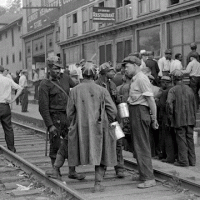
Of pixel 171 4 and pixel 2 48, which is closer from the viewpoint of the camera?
pixel 171 4

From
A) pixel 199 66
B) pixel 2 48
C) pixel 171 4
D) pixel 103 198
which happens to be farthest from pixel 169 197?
pixel 2 48

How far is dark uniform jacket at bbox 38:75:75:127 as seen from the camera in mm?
8062

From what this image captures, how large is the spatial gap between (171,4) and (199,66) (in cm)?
821

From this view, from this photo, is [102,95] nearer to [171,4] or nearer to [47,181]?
[47,181]

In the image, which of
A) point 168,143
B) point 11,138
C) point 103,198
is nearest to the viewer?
point 103,198

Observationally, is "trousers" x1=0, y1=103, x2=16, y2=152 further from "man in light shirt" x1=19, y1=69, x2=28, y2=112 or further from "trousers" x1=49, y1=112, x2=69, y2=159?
"man in light shirt" x1=19, y1=69, x2=28, y2=112

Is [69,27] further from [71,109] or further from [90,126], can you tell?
[90,126]

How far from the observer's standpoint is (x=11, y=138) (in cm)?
1134

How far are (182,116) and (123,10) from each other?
18.2 metres

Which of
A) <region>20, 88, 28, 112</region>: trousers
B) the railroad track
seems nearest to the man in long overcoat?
the railroad track

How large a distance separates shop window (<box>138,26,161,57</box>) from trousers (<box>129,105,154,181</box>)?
52.3ft

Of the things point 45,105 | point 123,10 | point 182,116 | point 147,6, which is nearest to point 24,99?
point 147,6

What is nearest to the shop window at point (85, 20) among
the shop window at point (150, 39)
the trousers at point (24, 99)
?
the shop window at point (150, 39)

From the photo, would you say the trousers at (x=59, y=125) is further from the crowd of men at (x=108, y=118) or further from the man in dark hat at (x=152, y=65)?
the man in dark hat at (x=152, y=65)
